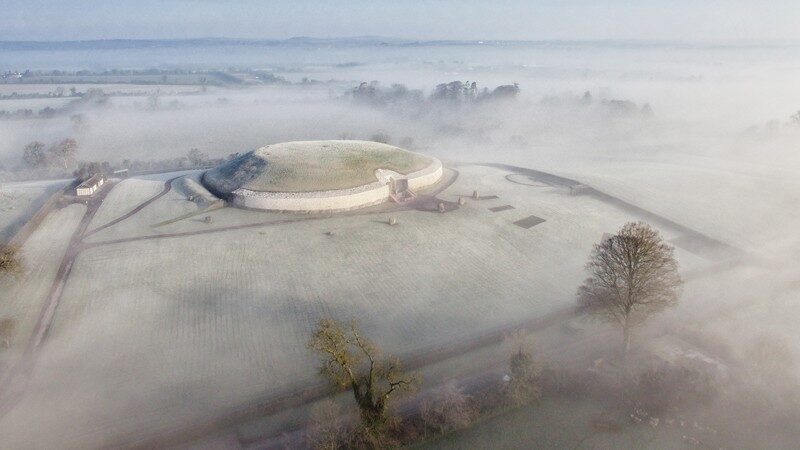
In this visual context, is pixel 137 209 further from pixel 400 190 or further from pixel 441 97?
pixel 441 97

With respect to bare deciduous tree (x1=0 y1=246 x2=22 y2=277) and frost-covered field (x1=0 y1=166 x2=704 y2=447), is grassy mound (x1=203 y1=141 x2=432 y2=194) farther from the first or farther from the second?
bare deciduous tree (x1=0 y1=246 x2=22 y2=277)

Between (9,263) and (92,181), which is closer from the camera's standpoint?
(9,263)

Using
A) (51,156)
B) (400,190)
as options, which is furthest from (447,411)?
(51,156)

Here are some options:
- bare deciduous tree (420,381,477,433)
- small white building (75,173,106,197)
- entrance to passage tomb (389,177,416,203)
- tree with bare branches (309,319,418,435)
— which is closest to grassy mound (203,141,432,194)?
entrance to passage tomb (389,177,416,203)

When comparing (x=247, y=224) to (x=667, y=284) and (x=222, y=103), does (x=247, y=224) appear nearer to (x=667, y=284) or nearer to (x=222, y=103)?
(x=667, y=284)

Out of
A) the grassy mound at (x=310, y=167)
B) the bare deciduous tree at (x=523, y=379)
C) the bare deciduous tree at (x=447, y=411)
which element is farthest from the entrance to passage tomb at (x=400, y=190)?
the bare deciduous tree at (x=447, y=411)

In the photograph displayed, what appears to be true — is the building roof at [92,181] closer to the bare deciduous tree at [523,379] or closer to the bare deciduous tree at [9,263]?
the bare deciduous tree at [9,263]

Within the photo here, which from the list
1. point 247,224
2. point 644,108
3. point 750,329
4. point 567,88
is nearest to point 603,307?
point 750,329

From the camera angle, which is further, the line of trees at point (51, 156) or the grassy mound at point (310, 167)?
the line of trees at point (51, 156)
